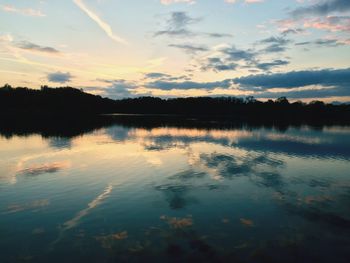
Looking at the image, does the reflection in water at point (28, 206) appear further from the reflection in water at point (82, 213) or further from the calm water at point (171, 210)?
the reflection in water at point (82, 213)

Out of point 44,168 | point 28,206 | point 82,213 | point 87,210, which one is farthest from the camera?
point 44,168

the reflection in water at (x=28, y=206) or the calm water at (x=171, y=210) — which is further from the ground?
the reflection in water at (x=28, y=206)

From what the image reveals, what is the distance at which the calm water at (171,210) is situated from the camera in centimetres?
1453

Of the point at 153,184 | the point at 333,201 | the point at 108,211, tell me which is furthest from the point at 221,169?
the point at 108,211

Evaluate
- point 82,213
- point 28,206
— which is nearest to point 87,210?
point 82,213

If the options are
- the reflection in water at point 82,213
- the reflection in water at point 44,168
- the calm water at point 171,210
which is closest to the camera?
the calm water at point 171,210

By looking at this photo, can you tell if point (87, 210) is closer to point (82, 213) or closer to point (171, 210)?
point (82, 213)

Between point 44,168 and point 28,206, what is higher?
point 44,168

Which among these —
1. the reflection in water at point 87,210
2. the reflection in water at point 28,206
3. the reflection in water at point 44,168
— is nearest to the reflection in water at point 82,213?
the reflection in water at point 87,210

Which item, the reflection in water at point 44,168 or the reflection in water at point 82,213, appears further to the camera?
the reflection in water at point 44,168

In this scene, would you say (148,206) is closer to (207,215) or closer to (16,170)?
(207,215)

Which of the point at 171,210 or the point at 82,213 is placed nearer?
the point at 82,213

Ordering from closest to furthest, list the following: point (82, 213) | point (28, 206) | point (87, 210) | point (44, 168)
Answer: point (82, 213) < point (87, 210) < point (28, 206) < point (44, 168)

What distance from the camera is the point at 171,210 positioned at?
20469 mm
